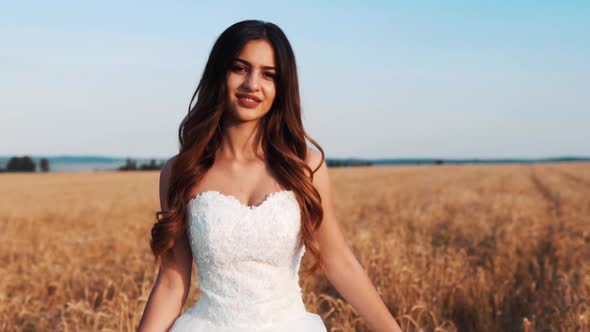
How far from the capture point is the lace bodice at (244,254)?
6.87ft

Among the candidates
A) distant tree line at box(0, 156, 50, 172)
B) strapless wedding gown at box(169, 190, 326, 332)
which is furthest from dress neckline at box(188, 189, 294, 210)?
distant tree line at box(0, 156, 50, 172)

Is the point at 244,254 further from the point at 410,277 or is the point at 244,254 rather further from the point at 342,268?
the point at 410,277

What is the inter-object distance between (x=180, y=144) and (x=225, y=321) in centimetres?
81

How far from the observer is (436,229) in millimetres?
8852

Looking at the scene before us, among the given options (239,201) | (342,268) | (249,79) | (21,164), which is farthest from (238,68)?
(21,164)

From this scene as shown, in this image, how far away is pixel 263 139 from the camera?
235cm

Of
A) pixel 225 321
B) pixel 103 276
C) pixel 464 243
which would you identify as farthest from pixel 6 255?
pixel 225 321

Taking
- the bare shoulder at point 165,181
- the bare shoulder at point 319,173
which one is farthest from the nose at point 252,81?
the bare shoulder at point 165,181

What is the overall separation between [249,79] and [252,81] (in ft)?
0.08

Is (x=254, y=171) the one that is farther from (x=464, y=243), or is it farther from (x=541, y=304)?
(x=464, y=243)

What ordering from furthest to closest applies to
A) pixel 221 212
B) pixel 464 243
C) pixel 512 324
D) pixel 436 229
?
pixel 436 229
pixel 464 243
pixel 512 324
pixel 221 212

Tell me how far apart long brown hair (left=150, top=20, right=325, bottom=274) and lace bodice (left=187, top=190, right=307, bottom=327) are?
0.06m

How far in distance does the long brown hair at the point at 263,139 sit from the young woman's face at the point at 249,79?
30 millimetres

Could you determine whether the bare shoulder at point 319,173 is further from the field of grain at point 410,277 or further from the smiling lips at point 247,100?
the field of grain at point 410,277
